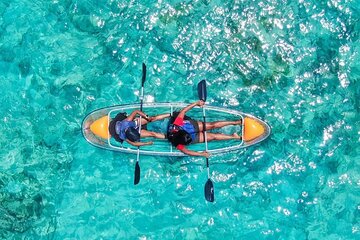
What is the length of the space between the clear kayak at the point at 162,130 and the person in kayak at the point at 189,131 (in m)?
0.22

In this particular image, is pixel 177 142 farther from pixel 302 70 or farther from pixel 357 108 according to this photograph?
pixel 357 108

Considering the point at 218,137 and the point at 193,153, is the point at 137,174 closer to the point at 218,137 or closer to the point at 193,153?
the point at 193,153

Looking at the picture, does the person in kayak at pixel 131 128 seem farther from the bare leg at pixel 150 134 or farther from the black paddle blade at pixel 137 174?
the black paddle blade at pixel 137 174

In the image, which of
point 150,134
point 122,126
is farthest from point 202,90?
point 122,126

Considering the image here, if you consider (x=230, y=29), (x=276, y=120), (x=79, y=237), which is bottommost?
(x=79, y=237)

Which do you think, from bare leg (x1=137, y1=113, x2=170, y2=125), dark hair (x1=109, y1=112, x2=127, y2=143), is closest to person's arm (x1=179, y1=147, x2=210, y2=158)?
bare leg (x1=137, y1=113, x2=170, y2=125)

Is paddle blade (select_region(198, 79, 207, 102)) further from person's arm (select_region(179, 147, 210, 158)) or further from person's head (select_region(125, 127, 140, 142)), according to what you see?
person's head (select_region(125, 127, 140, 142))

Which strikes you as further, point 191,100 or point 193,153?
point 191,100

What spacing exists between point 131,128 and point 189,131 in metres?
1.10

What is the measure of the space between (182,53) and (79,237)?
15.1 feet

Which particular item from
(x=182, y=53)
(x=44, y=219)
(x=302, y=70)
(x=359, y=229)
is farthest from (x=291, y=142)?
(x=44, y=219)

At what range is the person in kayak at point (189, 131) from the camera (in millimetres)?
8148

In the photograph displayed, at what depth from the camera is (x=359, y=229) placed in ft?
30.7

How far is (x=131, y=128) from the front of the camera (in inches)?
326
